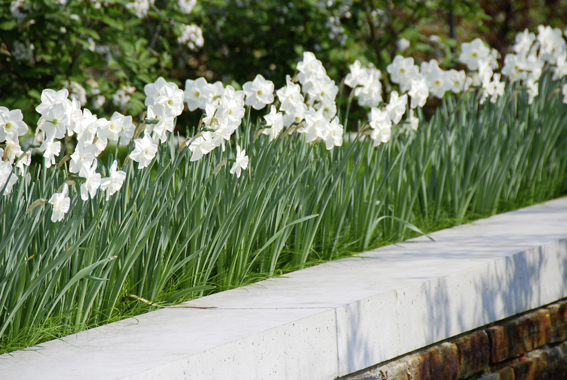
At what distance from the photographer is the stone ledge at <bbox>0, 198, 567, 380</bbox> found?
60.7 inches

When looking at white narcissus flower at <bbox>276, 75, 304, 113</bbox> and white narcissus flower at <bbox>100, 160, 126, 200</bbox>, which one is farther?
white narcissus flower at <bbox>276, 75, 304, 113</bbox>

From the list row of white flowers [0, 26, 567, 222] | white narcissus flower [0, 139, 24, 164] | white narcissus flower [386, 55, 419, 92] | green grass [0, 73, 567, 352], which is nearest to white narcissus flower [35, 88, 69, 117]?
row of white flowers [0, 26, 567, 222]

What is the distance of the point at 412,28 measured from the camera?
567 centimetres

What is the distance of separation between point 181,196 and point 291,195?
20.0 inches

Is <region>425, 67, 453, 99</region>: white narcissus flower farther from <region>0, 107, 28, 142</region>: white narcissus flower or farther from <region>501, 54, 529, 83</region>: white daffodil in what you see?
<region>0, 107, 28, 142</region>: white narcissus flower

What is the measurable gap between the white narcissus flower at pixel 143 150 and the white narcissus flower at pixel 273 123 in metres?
0.57

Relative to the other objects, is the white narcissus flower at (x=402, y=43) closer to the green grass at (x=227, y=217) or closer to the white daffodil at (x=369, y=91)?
the green grass at (x=227, y=217)

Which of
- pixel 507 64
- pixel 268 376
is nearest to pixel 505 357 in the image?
pixel 268 376

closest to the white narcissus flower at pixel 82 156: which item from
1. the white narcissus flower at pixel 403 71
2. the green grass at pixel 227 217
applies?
the green grass at pixel 227 217

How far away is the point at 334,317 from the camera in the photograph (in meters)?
1.81

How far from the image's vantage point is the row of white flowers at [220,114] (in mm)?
1770

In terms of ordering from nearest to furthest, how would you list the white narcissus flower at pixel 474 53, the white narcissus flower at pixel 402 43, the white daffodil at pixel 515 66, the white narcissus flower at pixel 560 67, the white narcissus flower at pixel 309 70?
the white narcissus flower at pixel 309 70 → the white narcissus flower at pixel 474 53 → the white daffodil at pixel 515 66 → the white narcissus flower at pixel 560 67 → the white narcissus flower at pixel 402 43

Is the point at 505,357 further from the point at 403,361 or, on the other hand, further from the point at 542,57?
the point at 542,57

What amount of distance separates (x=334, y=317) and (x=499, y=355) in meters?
0.88
